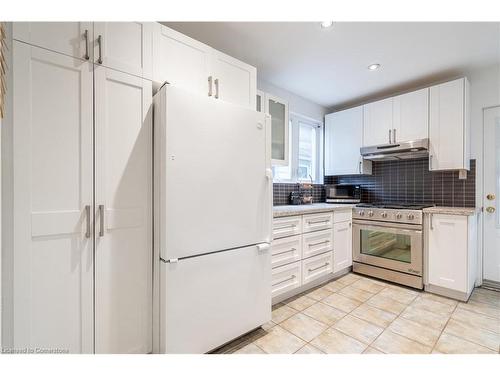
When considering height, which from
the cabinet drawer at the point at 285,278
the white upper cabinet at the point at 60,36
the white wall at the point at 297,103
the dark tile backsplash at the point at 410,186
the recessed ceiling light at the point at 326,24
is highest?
the recessed ceiling light at the point at 326,24

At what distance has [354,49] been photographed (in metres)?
2.16

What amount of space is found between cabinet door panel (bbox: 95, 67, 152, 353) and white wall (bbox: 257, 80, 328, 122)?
179cm

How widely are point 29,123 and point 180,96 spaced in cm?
72

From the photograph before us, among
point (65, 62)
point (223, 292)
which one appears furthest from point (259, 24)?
point (223, 292)

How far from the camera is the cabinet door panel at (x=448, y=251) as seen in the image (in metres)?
2.23

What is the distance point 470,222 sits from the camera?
2248mm

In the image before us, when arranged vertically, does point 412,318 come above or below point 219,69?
below

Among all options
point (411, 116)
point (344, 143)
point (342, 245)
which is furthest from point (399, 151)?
point (342, 245)

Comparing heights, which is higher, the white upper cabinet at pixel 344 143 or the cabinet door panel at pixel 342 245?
the white upper cabinet at pixel 344 143

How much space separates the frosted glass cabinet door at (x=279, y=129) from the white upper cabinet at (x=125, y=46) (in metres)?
1.50

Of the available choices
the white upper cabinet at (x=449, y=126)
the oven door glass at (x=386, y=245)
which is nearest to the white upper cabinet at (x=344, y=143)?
the white upper cabinet at (x=449, y=126)

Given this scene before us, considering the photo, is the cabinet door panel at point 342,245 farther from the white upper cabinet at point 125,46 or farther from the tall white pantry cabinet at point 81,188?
the white upper cabinet at point 125,46

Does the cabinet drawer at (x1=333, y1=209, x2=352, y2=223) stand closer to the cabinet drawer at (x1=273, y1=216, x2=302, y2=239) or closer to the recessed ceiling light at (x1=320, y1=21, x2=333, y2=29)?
the cabinet drawer at (x1=273, y1=216, x2=302, y2=239)
